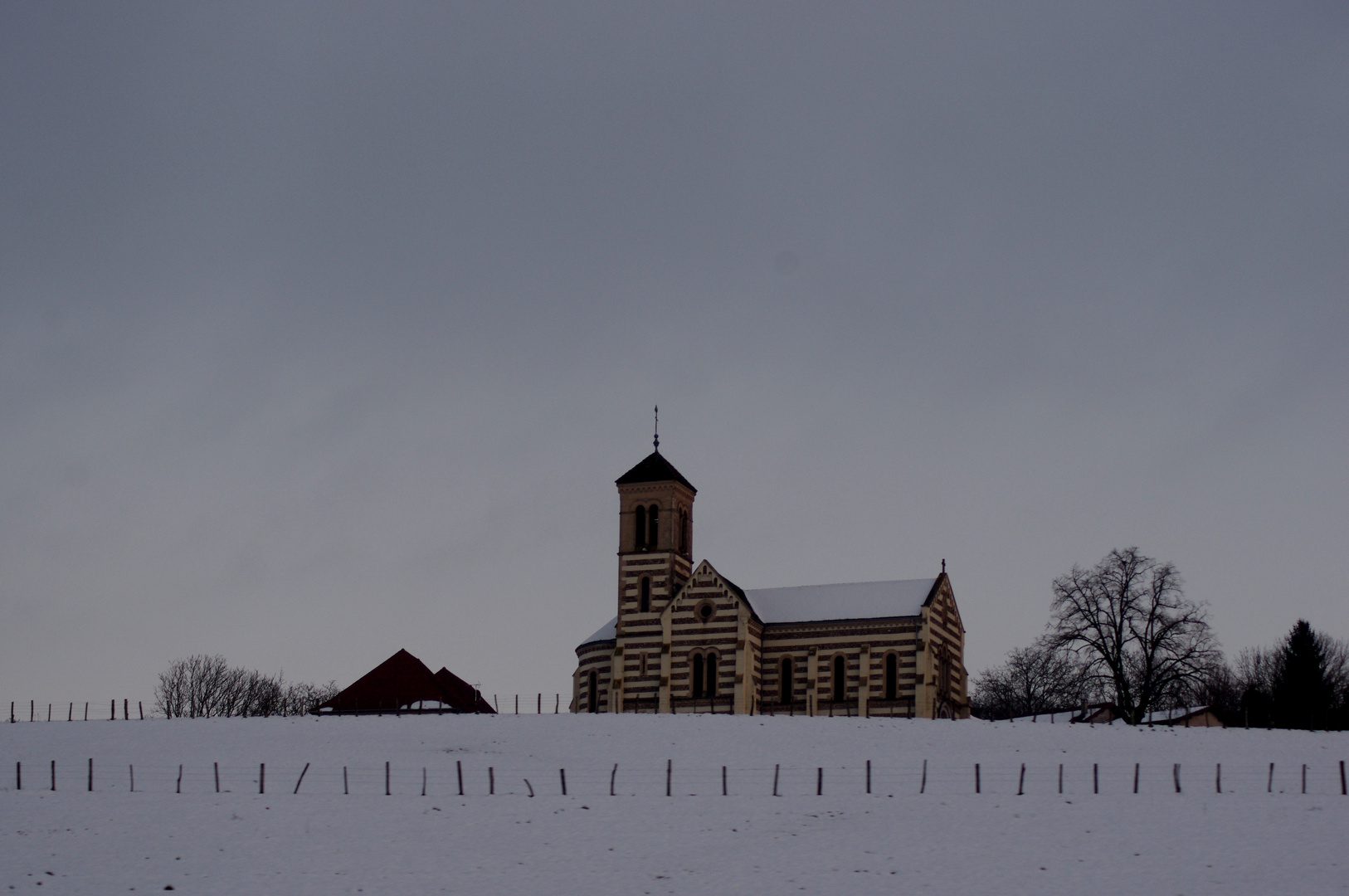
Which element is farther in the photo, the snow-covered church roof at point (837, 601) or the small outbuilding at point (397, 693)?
the small outbuilding at point (397, 693)

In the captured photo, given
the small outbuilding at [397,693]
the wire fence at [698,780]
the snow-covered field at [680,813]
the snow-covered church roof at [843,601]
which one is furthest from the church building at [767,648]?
the wire fence at [698,780]

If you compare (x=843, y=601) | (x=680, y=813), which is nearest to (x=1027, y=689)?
(x=843, y=601)

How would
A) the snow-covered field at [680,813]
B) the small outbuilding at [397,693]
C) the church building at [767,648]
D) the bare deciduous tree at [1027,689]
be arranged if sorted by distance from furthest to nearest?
the bare deciduous tree at [1027,689] < the small outbuilding at [397,693] < the church building at [767,648] < the snow-covered field at [680,813]

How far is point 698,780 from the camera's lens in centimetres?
4700

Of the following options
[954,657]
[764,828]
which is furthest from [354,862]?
[954,657]

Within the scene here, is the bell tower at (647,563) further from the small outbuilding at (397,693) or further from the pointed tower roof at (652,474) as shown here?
the small outbuilding at (397,693)

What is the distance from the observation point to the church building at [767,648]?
72688 mm

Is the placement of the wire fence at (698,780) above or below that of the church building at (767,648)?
below

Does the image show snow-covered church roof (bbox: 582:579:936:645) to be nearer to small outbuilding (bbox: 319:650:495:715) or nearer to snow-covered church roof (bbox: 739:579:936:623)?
snow-covered church roof (bbox: 739:579:936:623)

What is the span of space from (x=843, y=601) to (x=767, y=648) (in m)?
4.61

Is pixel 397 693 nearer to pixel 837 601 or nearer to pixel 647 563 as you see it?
pixel 647 563

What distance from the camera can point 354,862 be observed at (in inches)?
1348

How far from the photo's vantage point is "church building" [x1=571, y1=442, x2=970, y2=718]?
72688 mm

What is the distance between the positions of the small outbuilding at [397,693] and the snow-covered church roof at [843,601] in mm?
18085
